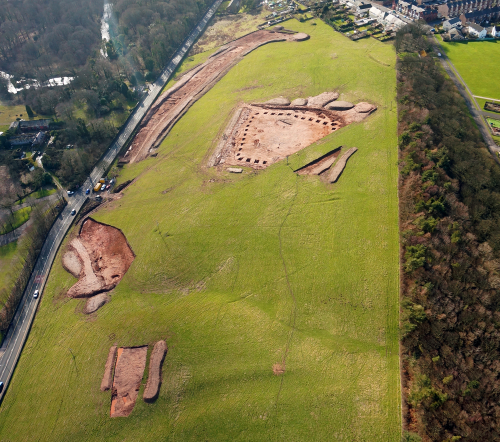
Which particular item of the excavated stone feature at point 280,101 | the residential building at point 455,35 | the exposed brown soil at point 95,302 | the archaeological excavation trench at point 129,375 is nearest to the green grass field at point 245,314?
the archaeological excavation trench at point 129,375

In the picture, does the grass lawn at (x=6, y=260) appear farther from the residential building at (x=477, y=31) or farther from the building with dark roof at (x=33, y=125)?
the residential building at (x=477, y=31)

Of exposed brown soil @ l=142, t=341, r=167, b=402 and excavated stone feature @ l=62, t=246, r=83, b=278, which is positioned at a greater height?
excavated stone feature @ l=62, t=246, r=83, b=278

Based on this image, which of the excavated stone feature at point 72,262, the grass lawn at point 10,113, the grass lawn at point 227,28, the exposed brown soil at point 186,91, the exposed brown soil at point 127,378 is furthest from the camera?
the grass lawn at point 227,28

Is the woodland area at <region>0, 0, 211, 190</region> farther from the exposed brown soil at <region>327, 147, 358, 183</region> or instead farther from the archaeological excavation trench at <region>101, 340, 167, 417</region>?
the exposed brown soil at <region>327, 147, 358, 183</region>

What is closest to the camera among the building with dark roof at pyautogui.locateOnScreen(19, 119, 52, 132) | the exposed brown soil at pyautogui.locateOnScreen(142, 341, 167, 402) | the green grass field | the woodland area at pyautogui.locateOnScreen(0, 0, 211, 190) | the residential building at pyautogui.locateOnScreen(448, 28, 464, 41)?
the green grass field

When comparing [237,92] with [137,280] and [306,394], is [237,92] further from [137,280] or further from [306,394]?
[306,394]

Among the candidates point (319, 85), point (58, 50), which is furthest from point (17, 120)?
point (319, 85)

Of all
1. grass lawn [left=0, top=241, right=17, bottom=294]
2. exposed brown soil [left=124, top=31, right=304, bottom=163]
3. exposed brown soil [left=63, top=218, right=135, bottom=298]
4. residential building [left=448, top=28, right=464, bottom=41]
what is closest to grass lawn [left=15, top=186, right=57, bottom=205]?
grass lawn [left=0, top=241, right=17, bottom=294]
